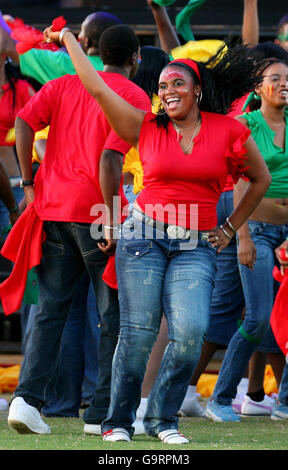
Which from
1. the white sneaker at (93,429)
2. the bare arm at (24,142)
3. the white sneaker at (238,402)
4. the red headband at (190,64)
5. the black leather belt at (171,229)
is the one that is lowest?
the white sneaker at (238,402)

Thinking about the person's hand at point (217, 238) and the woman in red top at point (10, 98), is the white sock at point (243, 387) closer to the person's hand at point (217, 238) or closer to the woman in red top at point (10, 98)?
the woman in red top at point (10, 98)

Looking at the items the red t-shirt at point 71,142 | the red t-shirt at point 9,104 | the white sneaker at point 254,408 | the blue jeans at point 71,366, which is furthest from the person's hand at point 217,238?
the red t-shirt at point 9,104

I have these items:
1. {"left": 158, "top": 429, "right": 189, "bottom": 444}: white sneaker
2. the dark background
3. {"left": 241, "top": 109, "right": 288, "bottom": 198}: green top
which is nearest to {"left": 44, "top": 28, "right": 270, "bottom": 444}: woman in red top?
{"left": 158, "top": 429, "right": 189, "bottom": 444}: white sneaker

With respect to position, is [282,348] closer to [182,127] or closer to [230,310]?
[230,310]

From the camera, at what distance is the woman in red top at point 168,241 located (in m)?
3.96

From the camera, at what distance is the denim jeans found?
14.5ft

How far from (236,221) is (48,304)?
35.4 inches

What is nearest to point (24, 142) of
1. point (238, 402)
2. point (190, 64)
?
point (190, 64)

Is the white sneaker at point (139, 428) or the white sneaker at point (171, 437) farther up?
the white sneaker at point (171, 437)

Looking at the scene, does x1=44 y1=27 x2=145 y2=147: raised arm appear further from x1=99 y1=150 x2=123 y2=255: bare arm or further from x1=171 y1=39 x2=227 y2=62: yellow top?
x1=171 y1=39 x2=227 y2=62: yellow top

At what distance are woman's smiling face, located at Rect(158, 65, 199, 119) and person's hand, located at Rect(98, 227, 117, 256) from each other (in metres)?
0.57

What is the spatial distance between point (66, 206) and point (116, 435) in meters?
1.03
